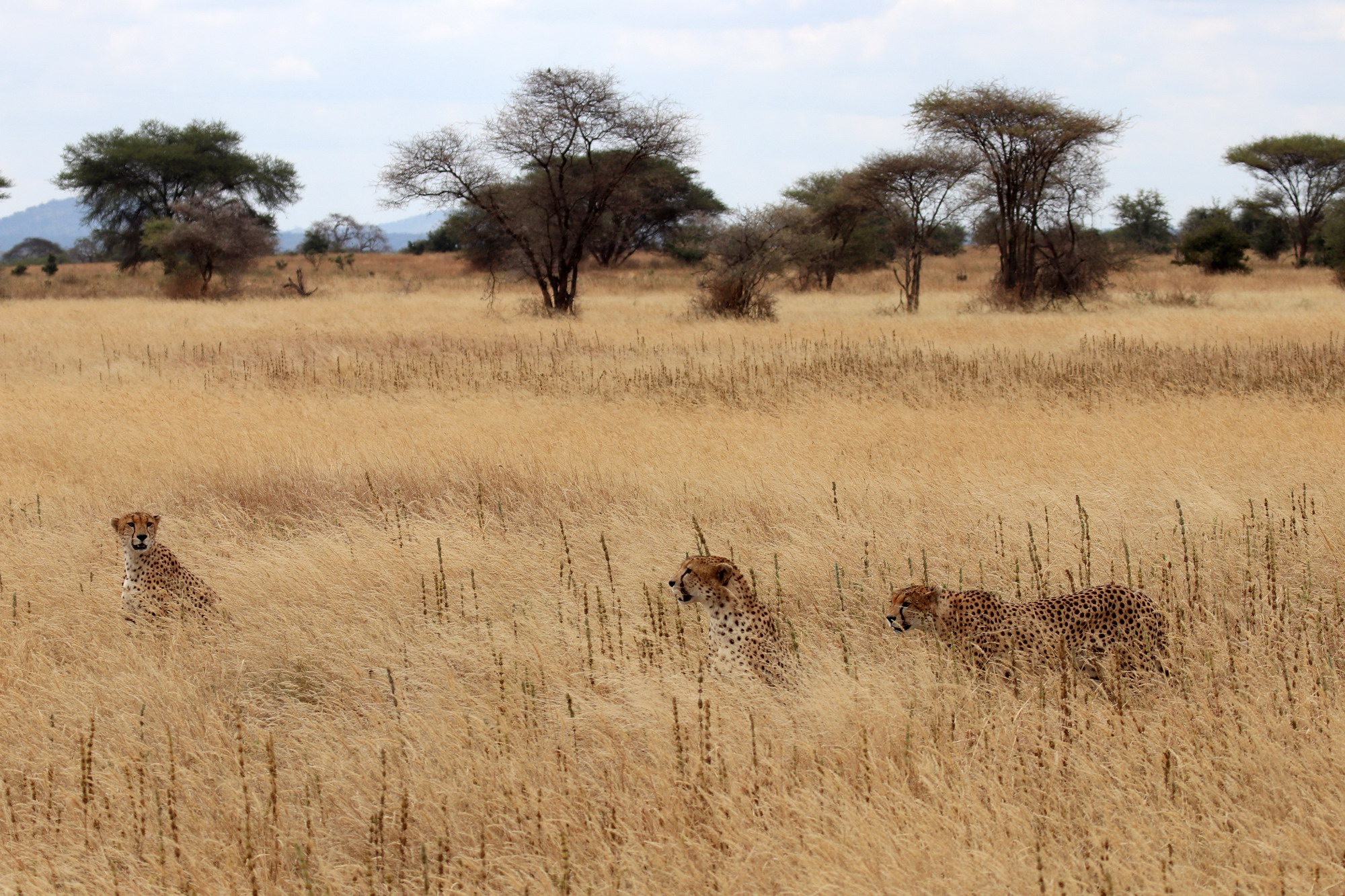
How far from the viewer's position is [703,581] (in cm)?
400

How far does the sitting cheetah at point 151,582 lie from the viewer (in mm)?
4898

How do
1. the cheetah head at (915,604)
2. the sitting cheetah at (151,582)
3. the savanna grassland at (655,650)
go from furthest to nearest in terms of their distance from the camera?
the sitting cheetah at (151,582)
the cheetah head at (915,604)
the savanna grassland at (655,650)

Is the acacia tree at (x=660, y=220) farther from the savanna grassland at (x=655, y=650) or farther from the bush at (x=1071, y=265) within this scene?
the savanna grassland at (x=655, y=650)

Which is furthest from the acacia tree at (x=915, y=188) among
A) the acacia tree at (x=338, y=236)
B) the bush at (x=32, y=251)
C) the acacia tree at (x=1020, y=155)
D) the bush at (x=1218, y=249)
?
the bush at (x=32, y=251)

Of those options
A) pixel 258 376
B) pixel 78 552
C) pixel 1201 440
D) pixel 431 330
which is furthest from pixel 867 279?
pixel 78 552

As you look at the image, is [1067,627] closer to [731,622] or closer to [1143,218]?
[731,622]

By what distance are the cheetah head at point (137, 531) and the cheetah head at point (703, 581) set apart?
102 inches

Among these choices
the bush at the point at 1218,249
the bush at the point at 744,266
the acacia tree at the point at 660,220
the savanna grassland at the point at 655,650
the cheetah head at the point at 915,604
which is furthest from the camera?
the acacia tree at the point at 660,220

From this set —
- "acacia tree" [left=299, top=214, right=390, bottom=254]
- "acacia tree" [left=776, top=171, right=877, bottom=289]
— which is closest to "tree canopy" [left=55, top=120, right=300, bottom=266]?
"acacia tree" [left=299, top=214, right=390, bottom=254]

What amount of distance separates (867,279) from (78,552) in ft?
105

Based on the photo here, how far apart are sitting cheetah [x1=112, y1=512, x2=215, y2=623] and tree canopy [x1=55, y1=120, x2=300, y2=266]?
41.7 m

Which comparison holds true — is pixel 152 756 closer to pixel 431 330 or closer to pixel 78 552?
pixel 78 552

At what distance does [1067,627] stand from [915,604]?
0.58 meters

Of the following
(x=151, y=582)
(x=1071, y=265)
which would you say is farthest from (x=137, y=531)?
(x=1071, y=265)
